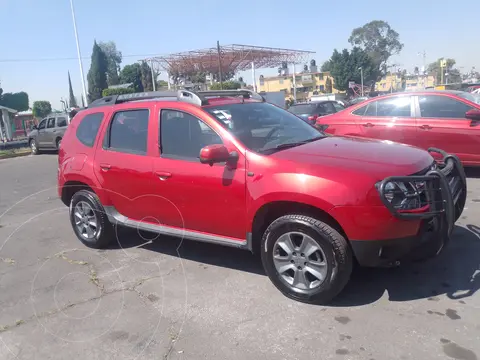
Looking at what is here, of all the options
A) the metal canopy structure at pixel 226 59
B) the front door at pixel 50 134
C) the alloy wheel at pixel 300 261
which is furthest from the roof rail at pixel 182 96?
the metal canopy structure at pixel 226 59

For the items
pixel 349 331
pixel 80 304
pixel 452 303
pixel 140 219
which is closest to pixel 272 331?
pixel 349 331

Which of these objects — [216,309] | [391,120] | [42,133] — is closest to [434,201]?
[216,309]

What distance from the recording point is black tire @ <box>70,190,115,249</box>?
4.97m

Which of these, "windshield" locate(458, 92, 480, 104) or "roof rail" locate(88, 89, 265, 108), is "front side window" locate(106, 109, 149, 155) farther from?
"windshield" locate(458, 92, 480, 104)

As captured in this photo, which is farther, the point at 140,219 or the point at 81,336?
the point at 140,219

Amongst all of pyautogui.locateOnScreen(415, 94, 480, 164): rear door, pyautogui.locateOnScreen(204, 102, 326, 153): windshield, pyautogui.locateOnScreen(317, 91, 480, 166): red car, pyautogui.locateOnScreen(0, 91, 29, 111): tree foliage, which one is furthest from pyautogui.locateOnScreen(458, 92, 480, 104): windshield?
pyautogui.locateOnScreen(0, 91, 29, 111): tree foliage

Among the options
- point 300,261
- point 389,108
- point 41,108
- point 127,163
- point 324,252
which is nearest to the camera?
point 324,252

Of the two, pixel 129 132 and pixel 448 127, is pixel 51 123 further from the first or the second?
pixel 448 127

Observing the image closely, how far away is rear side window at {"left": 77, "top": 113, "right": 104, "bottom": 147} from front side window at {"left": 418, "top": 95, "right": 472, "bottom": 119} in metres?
5.48

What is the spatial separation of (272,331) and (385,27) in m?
100

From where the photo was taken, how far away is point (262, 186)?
3.50m

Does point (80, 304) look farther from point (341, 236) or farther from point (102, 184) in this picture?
point (341, 236)

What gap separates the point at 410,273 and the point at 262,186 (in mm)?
1658

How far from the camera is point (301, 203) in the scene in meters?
3.38
